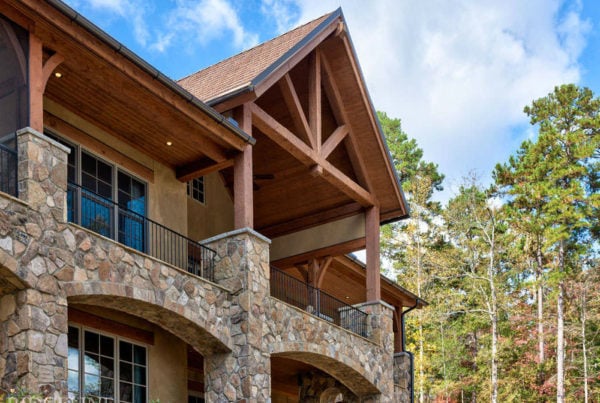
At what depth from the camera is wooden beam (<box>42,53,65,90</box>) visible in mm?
13406

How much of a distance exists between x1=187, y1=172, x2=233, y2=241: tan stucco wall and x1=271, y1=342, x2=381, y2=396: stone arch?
12.7 feet

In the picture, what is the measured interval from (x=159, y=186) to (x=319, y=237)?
241 inches

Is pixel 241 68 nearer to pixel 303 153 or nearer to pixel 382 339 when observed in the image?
pixel 303 153

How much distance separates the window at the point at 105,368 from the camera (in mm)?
Result: 15273

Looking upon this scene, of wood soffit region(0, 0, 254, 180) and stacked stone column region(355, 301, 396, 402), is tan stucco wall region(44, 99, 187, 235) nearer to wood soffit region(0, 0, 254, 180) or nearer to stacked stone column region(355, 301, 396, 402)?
wood soffit region(0, 0, 254, 180)

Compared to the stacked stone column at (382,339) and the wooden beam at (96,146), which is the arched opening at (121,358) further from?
the stacked stone column at (382,339)

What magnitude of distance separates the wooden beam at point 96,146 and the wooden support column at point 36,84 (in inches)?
106

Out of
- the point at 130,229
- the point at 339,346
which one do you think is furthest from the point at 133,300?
the point at 339,346

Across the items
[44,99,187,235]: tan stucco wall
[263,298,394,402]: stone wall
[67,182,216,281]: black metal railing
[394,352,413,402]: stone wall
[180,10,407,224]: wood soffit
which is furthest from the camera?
[394,352,413,402]: stone wall

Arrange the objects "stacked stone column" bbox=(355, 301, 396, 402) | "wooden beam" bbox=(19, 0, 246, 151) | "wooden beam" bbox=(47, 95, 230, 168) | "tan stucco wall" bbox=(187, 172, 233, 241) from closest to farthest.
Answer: "wooden beam" bbox=(19, 0, 246, 151) → "wooden beam" bbox=(47, 95, 230, 168) → "tan stucco wall" bbox=(187, 172, 233, 241) → "stacked stone column" bbox=(355, 301, 396, 402)

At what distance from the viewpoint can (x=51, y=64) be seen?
13.6 meters

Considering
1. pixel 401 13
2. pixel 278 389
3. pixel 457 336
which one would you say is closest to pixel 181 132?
pixel 278 389

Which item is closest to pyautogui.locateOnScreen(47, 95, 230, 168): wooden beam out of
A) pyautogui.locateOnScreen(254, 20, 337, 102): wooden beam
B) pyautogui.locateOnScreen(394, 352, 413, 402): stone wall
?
pyautogui.locateOnScreen(254, 20, 337, 102): wooden beam

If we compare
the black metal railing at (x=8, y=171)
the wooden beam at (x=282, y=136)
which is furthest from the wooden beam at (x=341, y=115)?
the black metal railing at (x=8, y=171)
